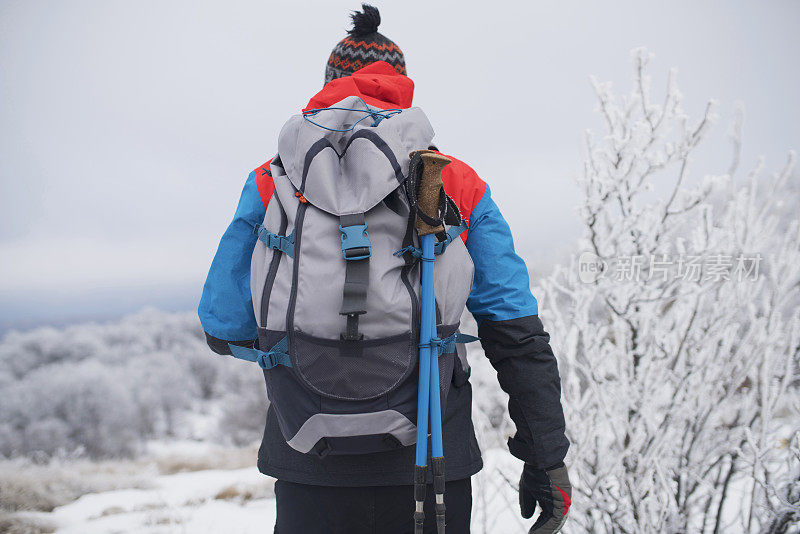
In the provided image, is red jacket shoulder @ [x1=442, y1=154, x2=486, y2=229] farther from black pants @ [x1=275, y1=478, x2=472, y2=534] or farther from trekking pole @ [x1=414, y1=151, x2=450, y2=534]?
black pants @ [x1=275, y1=478, x2=472, y2=534]

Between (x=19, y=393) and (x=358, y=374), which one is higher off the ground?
(x=358, y=374)

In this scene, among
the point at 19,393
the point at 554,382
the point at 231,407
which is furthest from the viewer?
the point at 231,407

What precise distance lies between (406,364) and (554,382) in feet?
1.29

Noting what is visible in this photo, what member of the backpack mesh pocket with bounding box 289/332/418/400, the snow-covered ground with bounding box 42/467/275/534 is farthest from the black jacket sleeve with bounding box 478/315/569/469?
the snow-covered ground with bounding box 42/467/275/534

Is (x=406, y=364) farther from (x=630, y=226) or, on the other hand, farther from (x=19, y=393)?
(x=19, y=393)

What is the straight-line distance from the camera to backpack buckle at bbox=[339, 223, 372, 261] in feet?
2.52

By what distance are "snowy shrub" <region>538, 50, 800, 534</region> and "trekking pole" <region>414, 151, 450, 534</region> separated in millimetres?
1204

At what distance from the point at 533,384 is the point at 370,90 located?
2.48 feet

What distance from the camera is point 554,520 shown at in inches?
40.4

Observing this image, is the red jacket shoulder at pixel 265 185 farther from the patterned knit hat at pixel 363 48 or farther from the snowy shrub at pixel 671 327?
the snowy shrub at pixel 671 327

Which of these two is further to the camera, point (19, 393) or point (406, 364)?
point (19, 393)

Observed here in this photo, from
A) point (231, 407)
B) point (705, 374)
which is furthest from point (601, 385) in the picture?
point (231, 407)

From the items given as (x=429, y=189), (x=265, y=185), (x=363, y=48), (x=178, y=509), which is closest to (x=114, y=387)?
(x=178, y=509)

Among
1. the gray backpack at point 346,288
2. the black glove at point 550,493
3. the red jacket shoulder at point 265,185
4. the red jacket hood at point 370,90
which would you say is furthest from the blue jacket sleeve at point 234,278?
the black glove at point 550,493
